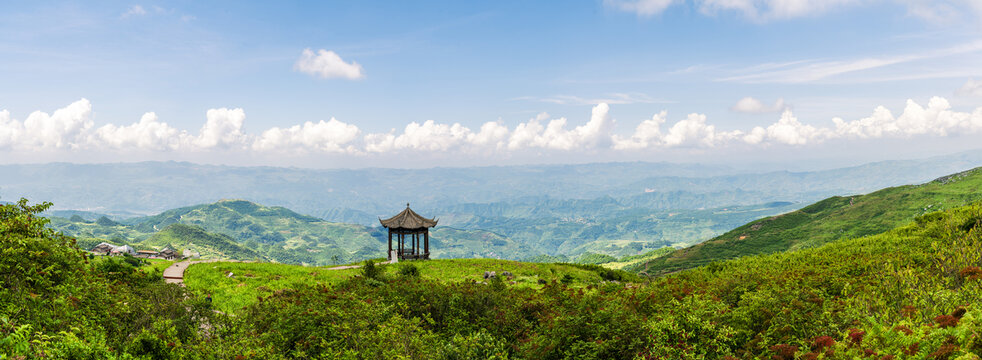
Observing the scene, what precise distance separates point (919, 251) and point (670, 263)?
117 m

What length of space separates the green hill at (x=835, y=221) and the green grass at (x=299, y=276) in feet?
246

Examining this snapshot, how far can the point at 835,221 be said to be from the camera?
4754 inches

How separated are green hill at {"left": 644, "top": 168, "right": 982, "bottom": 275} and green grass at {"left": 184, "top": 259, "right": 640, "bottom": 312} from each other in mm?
75055

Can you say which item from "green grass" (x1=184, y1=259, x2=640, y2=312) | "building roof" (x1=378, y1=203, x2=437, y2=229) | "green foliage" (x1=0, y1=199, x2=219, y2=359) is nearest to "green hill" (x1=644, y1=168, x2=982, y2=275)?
"building roof" (x1=378, y1=203, x2=437, y2=229)

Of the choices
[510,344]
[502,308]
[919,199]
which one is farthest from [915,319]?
[919,199]

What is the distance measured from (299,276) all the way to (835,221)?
140733 mm

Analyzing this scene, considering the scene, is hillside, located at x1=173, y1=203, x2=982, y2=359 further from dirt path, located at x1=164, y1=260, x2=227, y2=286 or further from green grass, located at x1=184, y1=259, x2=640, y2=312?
dirt path, located at x1=164, y1=260, x2=227, y2=286

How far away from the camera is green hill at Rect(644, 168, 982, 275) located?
97750 millimetres

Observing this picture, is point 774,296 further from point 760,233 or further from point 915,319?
point 760,233

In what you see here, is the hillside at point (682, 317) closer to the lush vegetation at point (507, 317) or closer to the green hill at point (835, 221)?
the lush vegetation at point (507, 317)

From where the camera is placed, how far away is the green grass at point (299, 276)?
73.8ft

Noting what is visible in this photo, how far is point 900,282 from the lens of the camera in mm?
12602

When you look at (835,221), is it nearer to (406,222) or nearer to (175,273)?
(406,222)

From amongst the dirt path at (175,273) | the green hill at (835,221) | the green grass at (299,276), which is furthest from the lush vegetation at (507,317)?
the green hill at (835,221)
